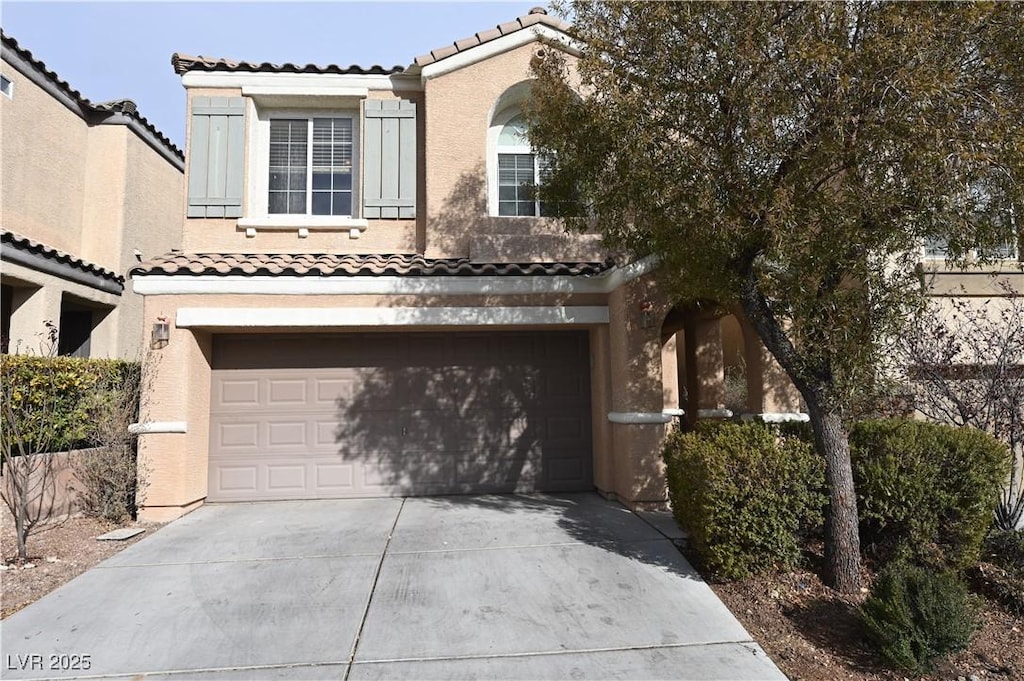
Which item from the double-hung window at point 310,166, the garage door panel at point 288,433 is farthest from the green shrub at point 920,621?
the double-hung window at point 310,166

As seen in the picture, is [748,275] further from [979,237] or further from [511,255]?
[511,255]

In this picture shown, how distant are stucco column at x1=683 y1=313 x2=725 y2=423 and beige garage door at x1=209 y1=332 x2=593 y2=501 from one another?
215cm

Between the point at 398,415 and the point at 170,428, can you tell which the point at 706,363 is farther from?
the point at 170,428

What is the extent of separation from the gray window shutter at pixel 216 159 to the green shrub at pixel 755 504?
835 centimetres

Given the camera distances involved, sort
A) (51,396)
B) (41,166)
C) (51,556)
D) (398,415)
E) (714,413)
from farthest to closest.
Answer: (41,166)
(714,413)
(398,415)
(51,396)
(51,556)

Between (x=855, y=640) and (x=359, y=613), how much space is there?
386cm

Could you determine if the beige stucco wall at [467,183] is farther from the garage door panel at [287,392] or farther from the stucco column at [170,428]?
the stucco column at [170,428]

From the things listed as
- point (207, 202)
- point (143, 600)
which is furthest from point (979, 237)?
point (207, 202)

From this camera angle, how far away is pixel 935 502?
5.19 meters

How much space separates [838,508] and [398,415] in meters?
5.86

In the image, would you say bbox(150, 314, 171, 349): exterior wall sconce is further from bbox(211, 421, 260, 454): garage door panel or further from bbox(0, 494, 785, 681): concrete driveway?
bbox(0, 494, 785, 681): concrete driveway

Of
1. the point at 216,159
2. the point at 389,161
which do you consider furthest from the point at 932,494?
the point at 216,159

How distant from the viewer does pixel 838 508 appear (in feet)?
16.8

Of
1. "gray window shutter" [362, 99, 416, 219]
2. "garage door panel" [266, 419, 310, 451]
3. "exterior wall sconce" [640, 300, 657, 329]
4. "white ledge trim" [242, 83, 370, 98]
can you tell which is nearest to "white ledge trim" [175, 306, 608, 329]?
"exterior wall sconce" [640, 300, 657, 329]
